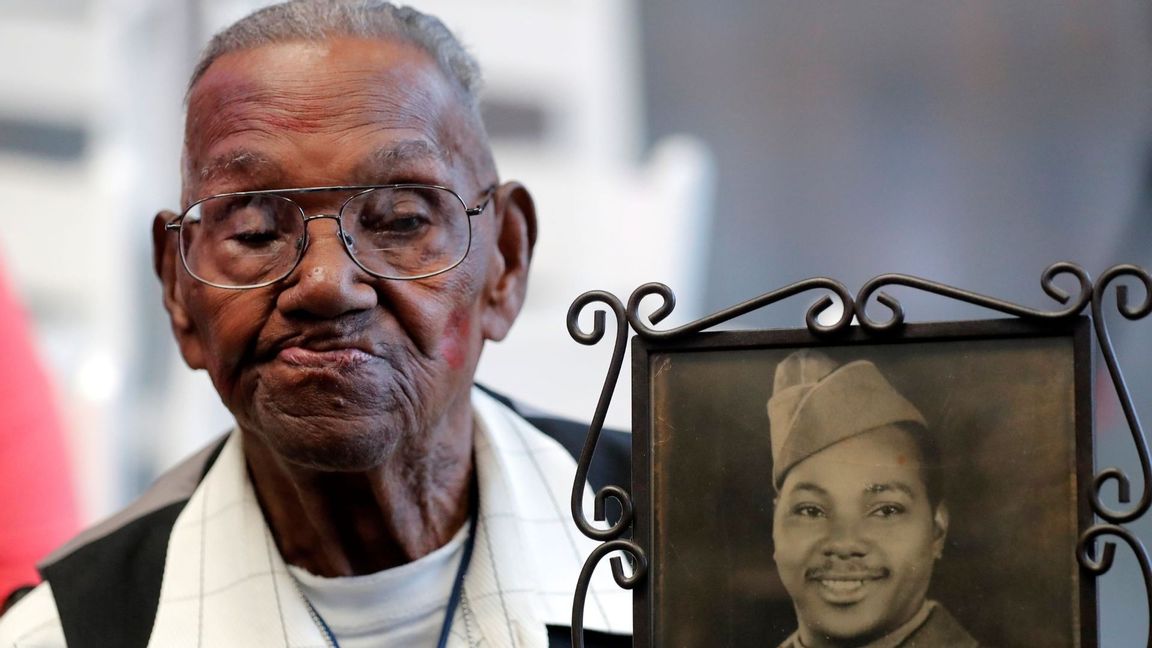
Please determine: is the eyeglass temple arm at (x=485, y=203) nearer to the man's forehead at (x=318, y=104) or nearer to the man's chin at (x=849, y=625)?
the man's forehead at (x=318, y=104)

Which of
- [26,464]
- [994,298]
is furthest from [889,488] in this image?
[26,464]

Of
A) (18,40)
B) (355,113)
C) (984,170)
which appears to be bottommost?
(355,113)

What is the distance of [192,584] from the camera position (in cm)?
111

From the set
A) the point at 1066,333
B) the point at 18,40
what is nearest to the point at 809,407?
the point at 1066,333

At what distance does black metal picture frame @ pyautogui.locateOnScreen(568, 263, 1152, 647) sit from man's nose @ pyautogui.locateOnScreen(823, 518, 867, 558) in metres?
0.04

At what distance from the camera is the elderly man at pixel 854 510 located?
32.2 inches

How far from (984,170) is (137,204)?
1.64m

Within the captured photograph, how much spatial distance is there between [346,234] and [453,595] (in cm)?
35

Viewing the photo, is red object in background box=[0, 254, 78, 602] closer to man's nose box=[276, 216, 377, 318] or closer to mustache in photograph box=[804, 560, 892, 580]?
man's nose box=[276, 216, 377, 318]

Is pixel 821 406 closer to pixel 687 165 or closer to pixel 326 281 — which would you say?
pixel 326 281

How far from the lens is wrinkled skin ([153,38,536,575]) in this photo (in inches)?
38.7

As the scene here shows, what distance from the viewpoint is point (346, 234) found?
0.99m

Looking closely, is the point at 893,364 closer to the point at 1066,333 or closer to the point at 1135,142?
the point at 1066,333

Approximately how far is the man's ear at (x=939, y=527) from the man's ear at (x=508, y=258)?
1.49 ft
